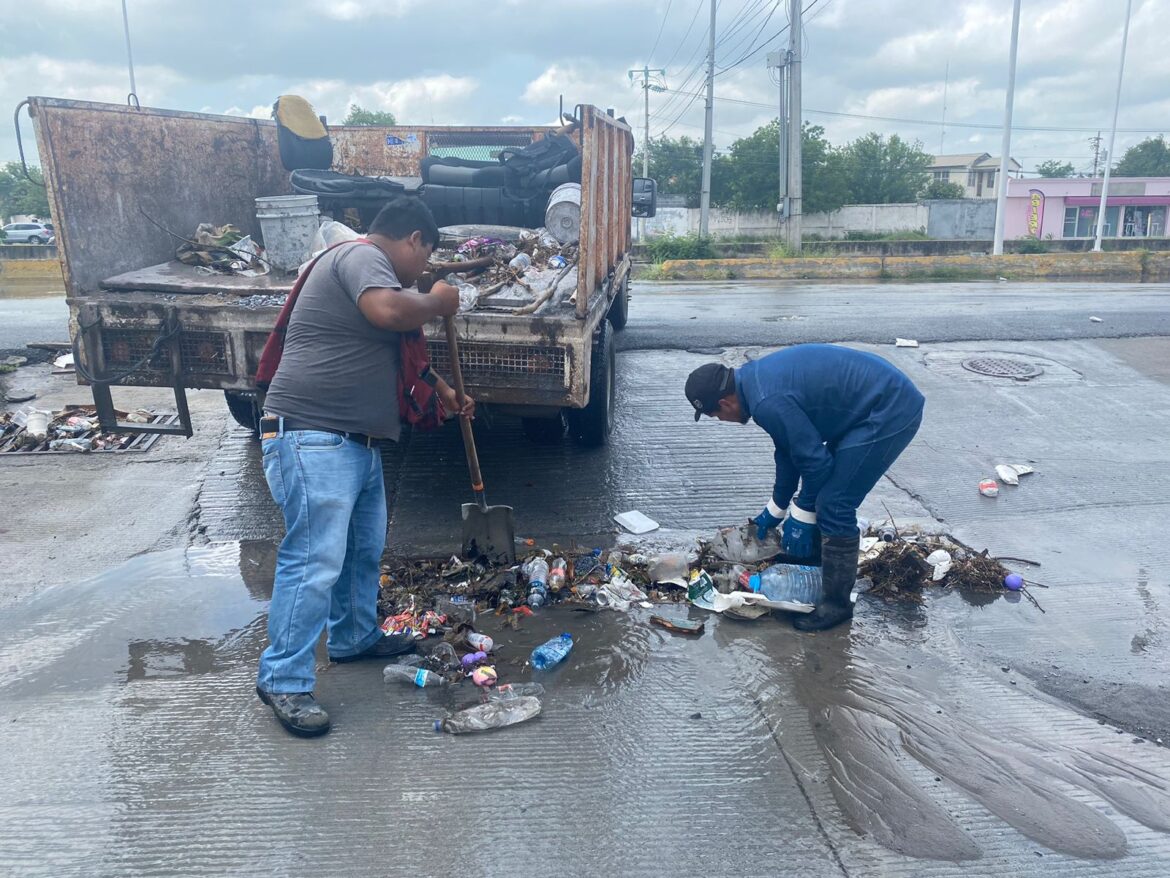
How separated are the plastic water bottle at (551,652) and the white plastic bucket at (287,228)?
3009mm

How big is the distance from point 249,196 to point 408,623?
405 cm

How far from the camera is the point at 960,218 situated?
148ft

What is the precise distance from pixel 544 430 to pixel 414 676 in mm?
2870

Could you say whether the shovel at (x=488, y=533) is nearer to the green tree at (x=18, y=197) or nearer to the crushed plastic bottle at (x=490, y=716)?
the crushed plastic bottle at (x=490, y=716)

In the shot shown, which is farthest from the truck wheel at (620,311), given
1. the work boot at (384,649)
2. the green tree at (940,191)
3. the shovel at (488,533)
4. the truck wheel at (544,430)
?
the green tree at (940,191)

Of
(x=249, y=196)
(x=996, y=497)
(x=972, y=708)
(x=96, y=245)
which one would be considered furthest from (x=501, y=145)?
(x=972, y=708)

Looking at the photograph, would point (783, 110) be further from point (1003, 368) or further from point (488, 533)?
point (488, 533)

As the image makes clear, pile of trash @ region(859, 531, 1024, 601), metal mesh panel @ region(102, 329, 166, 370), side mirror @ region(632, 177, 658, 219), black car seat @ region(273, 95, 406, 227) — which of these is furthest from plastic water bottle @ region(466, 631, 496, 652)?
side mirror @ region(632, 177, 658, 219)

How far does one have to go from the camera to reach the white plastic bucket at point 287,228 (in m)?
5.30

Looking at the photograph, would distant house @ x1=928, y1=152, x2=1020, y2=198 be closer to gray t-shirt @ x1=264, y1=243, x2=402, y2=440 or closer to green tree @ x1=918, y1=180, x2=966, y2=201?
green tree @ x1=918, y1=180, x2=966, y2=201

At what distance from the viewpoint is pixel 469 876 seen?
7.84 feet

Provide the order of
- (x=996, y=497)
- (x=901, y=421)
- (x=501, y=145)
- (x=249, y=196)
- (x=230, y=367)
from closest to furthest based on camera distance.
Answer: (x=901, y=421) < (x=230, y=367) < (x=996, y=497) < (x=249, y=196) < (x=501, y=145)

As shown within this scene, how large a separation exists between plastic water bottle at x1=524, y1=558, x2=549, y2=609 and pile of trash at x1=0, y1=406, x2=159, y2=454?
11.6 feet

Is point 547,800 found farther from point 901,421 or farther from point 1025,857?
point 901,421
